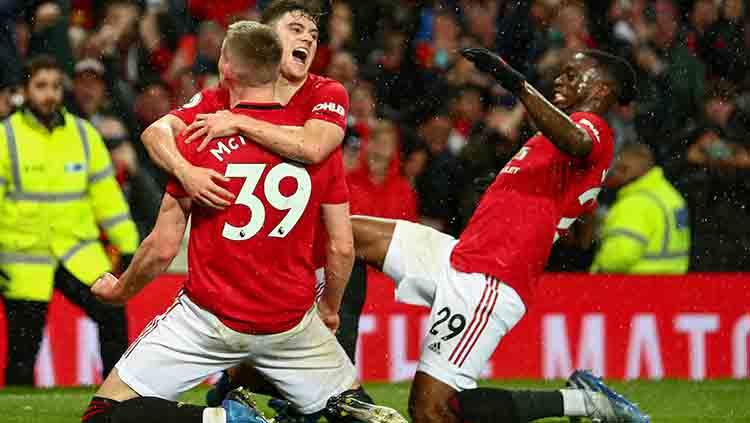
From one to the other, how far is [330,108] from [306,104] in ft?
0.34

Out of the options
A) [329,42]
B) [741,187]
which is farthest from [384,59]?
[741,187]

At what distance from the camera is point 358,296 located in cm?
746

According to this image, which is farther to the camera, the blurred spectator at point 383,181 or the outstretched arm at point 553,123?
the blurred spectator at point 383,181

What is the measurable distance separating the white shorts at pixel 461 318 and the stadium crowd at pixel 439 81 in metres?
4.07

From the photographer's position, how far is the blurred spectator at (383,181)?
11.1 m

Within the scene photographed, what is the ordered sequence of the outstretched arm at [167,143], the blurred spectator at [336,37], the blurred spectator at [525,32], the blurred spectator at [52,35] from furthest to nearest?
the blurred spectator at [525,32], the blurred spectator at [336,37], the blurred spectator at [52,35], the outstretched arm at [167,143]

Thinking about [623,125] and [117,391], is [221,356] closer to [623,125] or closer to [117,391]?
[117,391]

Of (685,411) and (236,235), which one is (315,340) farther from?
(685,411)

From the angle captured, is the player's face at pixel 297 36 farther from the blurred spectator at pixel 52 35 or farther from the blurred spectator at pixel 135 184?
the blurred spectator at pixel 52 35

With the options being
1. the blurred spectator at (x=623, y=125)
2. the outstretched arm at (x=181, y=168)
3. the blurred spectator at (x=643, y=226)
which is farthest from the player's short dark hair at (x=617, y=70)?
the blurred spectator at (x=623, y=125)

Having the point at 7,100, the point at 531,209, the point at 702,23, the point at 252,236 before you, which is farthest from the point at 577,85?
the point at 702,23

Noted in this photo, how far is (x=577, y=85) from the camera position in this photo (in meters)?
7.30

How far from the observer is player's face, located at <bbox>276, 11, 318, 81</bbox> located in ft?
20.3

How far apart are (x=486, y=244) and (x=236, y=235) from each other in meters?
1.83
